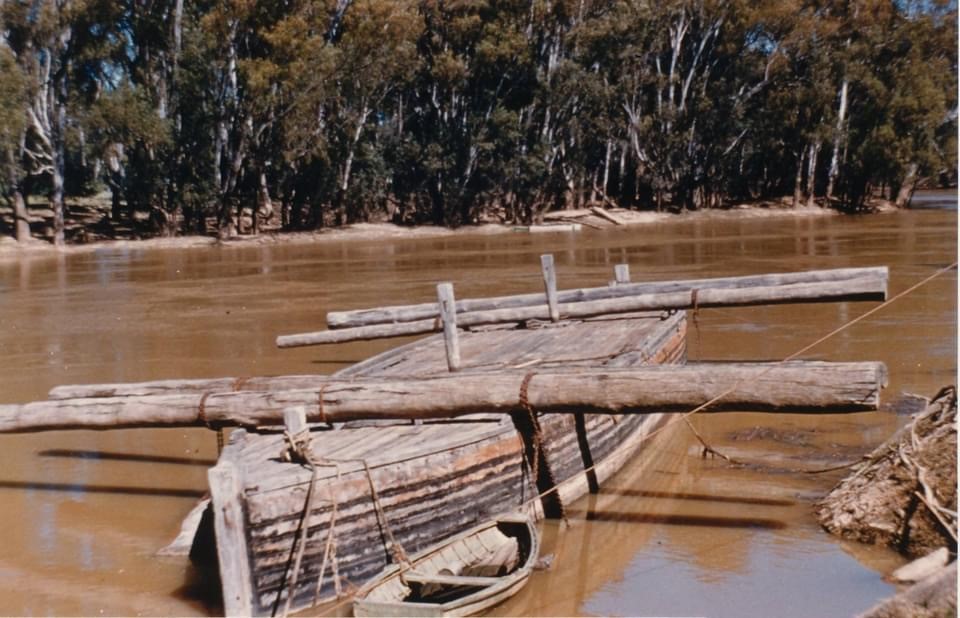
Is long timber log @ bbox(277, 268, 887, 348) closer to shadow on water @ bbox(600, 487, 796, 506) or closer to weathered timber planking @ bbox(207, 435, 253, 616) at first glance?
shadow on water @ bbox(600, 487, 796, 506)

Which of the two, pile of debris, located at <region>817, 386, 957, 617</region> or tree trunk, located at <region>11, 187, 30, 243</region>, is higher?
tree trunk, located at <region>11, 187, 30, 243</region>

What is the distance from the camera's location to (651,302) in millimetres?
11523

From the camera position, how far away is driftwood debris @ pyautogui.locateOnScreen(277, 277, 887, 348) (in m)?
10.4

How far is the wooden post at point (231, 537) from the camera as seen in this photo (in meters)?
5.62

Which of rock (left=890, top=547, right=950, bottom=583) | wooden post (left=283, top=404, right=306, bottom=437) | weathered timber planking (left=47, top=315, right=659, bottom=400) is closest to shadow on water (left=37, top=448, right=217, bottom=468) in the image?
weathered timber planking (left=47, top=315, right=659, bottom=400)

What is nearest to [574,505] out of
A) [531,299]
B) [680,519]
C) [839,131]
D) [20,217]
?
[680,519]

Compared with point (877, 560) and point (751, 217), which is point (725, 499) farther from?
point (751, 217)

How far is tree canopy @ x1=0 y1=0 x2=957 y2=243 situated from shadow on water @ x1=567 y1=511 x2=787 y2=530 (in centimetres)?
2918

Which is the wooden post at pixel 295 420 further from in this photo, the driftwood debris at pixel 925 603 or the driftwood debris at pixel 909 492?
the driftwood debris at pixel 909 492

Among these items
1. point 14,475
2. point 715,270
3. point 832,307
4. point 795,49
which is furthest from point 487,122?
point 14,475

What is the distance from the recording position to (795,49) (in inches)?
1837

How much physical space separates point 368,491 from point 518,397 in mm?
1145

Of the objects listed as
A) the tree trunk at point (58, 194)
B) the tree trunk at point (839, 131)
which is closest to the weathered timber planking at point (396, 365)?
the tree trunk at point (58, 194)

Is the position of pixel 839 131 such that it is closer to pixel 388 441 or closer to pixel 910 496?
pixel 910 496
